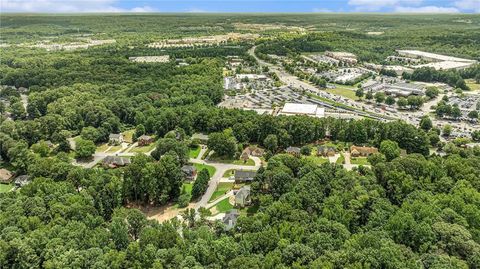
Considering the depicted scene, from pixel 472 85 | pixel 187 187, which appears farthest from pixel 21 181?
pixel 472 85

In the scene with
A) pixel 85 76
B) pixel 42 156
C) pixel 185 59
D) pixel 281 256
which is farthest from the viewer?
pixel 185 59

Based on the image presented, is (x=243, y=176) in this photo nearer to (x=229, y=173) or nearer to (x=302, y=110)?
(x=229, y=173)

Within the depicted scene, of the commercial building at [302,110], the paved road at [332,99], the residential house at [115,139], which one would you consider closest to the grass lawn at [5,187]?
the residential house at [115,139]

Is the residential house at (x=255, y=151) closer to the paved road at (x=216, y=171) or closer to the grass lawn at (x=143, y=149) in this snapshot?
the paved road at (x=216, y=171)

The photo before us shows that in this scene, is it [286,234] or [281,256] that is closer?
[281,256]

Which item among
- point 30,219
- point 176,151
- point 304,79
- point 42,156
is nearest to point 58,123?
point 42,156

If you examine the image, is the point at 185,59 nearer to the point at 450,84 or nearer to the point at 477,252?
the point at 450,84
